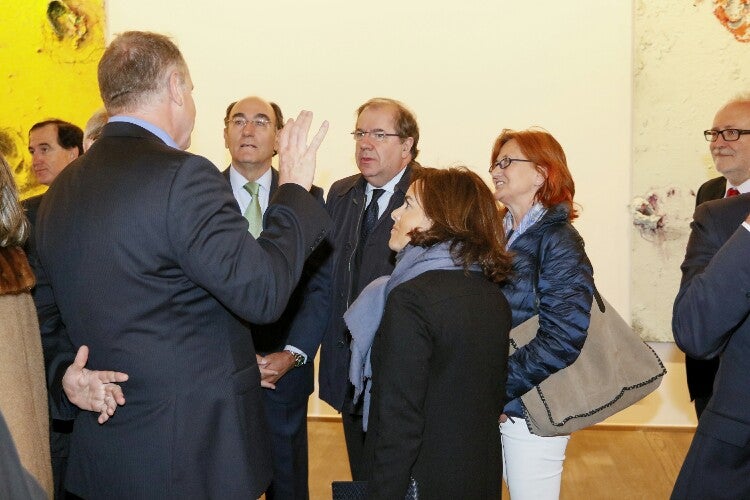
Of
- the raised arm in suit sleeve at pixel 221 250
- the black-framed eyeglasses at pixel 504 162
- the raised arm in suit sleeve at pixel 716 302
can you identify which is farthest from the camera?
the black-framed eyeglasses at pixel 504 162

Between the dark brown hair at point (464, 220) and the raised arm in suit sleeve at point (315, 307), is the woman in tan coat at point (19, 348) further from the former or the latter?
the raised arm in suit sleeve at point (315, 307)

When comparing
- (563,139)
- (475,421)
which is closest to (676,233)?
(563,139)

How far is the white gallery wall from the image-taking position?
568 cm

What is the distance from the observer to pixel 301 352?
11.9ft

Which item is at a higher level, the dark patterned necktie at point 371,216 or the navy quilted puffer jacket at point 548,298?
the dark patterned necktie at point 371,216

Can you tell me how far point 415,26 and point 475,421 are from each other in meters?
3.95

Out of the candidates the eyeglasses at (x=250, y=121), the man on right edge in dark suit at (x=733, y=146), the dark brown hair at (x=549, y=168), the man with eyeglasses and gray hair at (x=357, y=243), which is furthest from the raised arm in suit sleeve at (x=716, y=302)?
the eyeglasses at (x=250, y=121)

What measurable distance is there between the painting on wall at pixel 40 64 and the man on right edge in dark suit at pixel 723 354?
4.99 m

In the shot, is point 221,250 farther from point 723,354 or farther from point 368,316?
point 723,354

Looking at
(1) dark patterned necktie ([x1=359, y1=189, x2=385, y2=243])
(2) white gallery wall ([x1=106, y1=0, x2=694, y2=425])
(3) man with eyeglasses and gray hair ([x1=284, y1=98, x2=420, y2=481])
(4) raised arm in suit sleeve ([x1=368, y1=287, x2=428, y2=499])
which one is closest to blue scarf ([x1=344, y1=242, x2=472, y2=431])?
(4) raised arm in suit sleeve ([x1=368, y1=287, x2=428, y2=499])

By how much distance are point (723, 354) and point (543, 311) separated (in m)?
0.95

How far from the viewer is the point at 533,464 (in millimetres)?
2904

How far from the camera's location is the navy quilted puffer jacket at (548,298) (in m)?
2.84

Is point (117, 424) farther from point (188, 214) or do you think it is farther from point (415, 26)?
point (415, 26)
